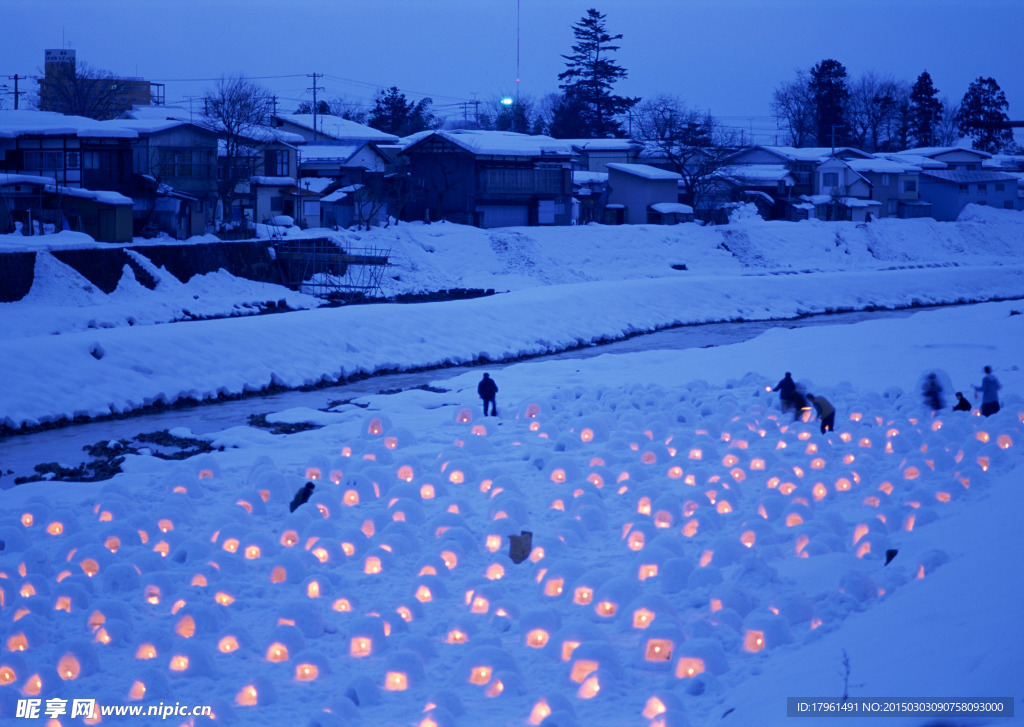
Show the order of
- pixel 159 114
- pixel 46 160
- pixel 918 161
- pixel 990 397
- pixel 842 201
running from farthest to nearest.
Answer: pixel 918 161 < pixel 842 201 < pixel 159 114 < pixel 46 160 < pixel 990 397

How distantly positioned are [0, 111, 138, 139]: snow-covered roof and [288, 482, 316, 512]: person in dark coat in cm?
2417

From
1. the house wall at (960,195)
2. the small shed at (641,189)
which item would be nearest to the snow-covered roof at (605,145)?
the small shed at (641,189)

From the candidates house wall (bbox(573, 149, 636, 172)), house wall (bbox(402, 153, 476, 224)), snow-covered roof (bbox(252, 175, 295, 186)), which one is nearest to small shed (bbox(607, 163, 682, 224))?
house wall (bbox(573, 149, 636, 172))

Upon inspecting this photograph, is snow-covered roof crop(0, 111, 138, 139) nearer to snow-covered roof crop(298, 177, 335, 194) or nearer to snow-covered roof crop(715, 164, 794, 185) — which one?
snow-covered roof crop(298, 177, 335, 194)

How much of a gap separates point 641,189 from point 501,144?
7.66m

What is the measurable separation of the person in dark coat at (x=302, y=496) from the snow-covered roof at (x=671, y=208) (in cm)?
3680

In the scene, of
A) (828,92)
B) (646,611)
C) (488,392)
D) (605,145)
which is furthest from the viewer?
(828,92)

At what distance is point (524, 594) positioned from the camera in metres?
9.41

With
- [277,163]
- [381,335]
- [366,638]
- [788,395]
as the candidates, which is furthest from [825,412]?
→ [277,163]

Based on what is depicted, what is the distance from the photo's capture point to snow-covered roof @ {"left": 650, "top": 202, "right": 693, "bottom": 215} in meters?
46.7

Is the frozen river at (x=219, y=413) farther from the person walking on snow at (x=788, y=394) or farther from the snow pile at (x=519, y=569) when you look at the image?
the person walking on snow at (x=788, y=394)

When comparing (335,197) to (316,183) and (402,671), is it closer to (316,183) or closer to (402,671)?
(316,183)

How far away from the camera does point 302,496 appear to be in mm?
11703

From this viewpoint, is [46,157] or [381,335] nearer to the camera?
[381,335]
